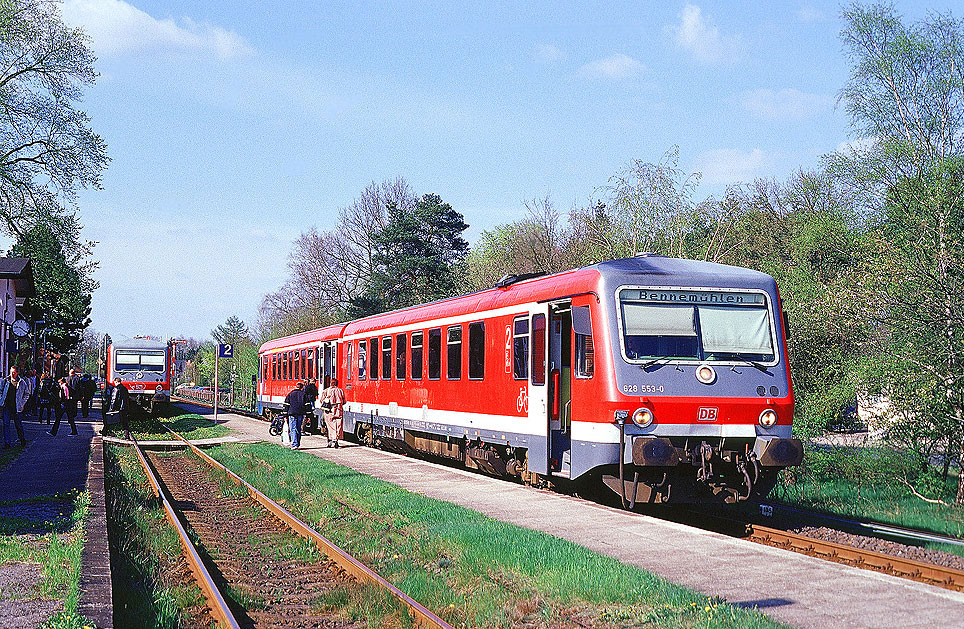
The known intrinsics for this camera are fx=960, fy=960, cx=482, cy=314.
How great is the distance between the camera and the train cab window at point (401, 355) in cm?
1998

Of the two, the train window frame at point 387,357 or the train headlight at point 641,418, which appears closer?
the train headlight at point 641,418

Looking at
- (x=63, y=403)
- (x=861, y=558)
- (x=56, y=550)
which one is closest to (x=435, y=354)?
(x=56, y=550)

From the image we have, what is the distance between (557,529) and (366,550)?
212 centimetres

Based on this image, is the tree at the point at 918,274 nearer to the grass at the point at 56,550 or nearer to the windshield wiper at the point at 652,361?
the windshield wiper at the point at 652,361

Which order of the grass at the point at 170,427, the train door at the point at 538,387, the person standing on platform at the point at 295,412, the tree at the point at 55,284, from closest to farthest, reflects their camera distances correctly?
the train door at the point at 538,387 < the person standing on platform at the point at 295,412 < the grass at the point at 170,427 < the tree at the point at 55,284

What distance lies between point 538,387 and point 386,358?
8.51 m

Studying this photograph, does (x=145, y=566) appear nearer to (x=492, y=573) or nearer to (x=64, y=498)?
(x=492, y=573)

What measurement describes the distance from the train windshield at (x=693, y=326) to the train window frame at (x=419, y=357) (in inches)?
298

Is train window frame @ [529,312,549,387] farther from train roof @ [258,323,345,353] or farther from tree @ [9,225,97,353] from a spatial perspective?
tree @ [9,225,97,353]

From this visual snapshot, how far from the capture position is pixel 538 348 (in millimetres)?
13492

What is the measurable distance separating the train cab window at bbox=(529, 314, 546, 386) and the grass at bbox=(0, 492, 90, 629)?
603cm

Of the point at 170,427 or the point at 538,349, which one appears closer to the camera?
the point at 538,349

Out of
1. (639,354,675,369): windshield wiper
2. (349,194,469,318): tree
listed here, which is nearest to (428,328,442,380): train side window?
(639,354,675,369): windshield wiper

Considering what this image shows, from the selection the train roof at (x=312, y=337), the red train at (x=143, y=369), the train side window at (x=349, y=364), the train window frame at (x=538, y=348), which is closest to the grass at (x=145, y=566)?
the train window frame at (x=538, y=348)
